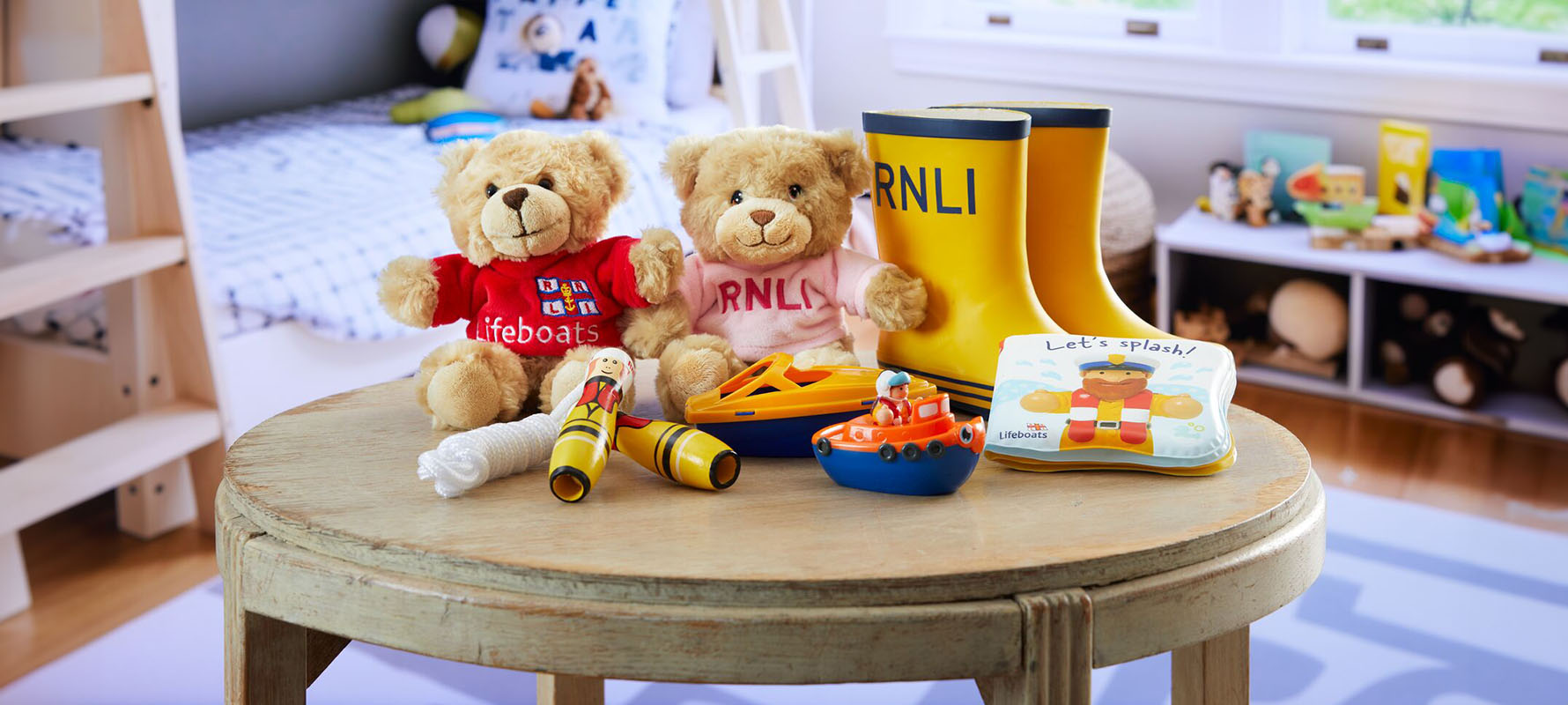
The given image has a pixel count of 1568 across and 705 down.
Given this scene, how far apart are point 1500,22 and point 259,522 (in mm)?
2749

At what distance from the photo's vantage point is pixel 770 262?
1006mm

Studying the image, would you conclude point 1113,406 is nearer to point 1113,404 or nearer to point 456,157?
point 1113,404

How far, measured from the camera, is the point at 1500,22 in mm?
2715

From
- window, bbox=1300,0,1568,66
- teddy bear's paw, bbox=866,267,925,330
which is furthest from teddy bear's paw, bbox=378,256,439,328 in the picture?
window, bbox=1300,0,1568,66

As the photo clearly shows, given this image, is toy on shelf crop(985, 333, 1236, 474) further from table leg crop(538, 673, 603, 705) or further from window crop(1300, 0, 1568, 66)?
window crop(1300, 0, 1568, 66)

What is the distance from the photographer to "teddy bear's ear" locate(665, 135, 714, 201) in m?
1.03

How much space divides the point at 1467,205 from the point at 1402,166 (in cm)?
16

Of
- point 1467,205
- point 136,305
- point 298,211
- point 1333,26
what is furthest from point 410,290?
point 1333,26

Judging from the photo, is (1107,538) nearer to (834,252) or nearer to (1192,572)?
(1192,572)

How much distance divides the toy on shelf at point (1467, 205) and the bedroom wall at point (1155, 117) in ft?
0.30

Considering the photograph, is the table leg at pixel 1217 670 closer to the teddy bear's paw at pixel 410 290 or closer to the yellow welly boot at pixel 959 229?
the yellow welly boot at pixel 959 229

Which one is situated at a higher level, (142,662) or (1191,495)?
(1191,495)

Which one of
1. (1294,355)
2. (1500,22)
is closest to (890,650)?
(1294,355)

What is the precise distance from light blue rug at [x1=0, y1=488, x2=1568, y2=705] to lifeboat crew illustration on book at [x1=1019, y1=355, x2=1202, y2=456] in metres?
0.78
